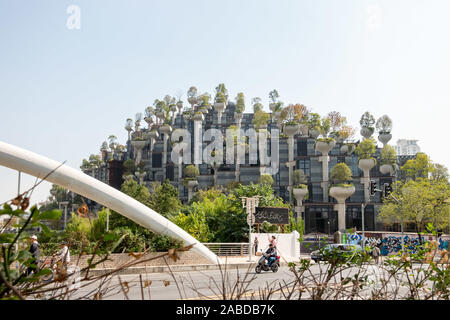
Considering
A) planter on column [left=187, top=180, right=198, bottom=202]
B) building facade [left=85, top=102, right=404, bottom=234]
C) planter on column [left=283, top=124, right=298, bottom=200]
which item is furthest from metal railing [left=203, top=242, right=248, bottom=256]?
planter on column [left=187, top=180, right=198, bottom=202]

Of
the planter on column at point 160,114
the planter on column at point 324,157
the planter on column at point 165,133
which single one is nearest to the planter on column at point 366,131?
the planter on column at point 324,157

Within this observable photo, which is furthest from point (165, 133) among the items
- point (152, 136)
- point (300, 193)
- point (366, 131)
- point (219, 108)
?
point (366, 131)

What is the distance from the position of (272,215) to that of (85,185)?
15.9 meters

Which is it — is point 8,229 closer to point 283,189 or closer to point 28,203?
point 28,203

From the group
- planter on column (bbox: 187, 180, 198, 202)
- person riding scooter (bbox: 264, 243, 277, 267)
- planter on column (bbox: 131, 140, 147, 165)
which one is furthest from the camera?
planter on column (bbox: 131, 140, 147, 165)

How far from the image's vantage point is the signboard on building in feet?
106

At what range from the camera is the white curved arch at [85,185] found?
18.5 m

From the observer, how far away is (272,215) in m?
32.6

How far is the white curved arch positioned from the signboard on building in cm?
967

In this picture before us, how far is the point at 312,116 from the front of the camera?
263ft

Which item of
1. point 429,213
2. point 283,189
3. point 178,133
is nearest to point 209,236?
point 429,213

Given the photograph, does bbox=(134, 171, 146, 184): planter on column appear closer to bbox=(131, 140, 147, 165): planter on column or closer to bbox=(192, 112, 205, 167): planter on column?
bbox=(131, 140, 147, 165): planter on column

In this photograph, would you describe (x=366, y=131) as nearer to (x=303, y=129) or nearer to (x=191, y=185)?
(x=303, y=129)
